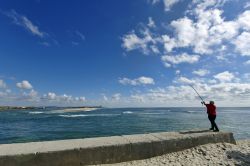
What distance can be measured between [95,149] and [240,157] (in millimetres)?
4150

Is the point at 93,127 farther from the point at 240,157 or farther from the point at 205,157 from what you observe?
the point at 240,157

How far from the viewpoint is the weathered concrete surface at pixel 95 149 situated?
18.4 feet

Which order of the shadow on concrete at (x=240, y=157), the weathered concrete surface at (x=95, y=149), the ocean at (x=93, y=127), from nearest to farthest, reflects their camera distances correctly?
the weathered concrete surface at (x=95, y=149) → the shadow on concrete at (x=240, y=157) → the ocean at (x=93, y=127)

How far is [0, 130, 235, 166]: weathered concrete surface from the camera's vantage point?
562 centimetres

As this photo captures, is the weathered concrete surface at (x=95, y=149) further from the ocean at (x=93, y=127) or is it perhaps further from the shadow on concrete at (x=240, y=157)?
the ocean at (x=93, y=127)

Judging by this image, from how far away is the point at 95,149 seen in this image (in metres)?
6.26

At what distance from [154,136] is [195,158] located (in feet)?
5.00

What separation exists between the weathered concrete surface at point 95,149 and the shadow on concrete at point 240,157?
3.04 ft

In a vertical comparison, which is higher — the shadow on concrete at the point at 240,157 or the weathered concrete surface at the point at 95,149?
the weathered concrete surface at the point at 95,149

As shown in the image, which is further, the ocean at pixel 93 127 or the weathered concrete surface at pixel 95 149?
the ocean at pixel 93 127

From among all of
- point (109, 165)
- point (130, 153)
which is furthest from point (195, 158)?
point (109, 165)

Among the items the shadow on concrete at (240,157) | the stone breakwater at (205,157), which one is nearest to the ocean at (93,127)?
the stone breakwater at (205,157)

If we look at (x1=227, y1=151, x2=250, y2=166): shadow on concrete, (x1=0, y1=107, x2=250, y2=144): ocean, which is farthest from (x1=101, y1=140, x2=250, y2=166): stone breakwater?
(x1=0, y1=107, x2=250, y2=144): ocean

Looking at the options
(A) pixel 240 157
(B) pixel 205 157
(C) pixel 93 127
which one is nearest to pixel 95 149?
(B) pixel 205 157
